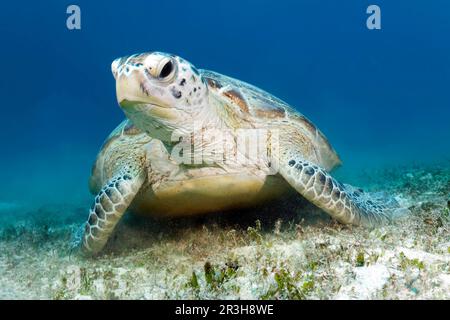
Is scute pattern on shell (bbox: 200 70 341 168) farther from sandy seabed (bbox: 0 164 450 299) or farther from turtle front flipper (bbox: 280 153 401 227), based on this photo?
sandy seabed (bbox: 0 164 450 299)

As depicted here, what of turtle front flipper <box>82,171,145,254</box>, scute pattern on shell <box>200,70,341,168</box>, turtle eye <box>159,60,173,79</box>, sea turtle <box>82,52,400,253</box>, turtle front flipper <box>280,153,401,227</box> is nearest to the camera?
turtle eye <box>159,60,173,79</box>

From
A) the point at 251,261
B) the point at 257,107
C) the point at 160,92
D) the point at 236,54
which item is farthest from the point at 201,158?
the point at 236,54

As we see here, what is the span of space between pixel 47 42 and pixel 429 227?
287 ft

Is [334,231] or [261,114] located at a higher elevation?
[261,114]

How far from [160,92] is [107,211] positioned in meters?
1.43

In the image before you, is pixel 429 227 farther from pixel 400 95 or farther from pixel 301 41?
pixel 301 41

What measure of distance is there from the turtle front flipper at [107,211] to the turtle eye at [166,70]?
1.28 m

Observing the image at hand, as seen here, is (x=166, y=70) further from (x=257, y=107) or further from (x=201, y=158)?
(x=257, y=107)

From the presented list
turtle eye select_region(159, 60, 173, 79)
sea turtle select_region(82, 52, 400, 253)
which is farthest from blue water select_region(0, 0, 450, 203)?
turtle eye select_region(159, 60, 173, 79)

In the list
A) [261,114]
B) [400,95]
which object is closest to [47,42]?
[400,95]

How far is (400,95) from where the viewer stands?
302ft

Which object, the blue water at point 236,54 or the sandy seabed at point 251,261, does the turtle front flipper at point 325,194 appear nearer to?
the sandy seabed at point 251,261

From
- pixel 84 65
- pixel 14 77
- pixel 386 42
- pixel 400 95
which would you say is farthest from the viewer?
pixel 386 42

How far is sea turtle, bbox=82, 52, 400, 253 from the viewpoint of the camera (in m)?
3.15
